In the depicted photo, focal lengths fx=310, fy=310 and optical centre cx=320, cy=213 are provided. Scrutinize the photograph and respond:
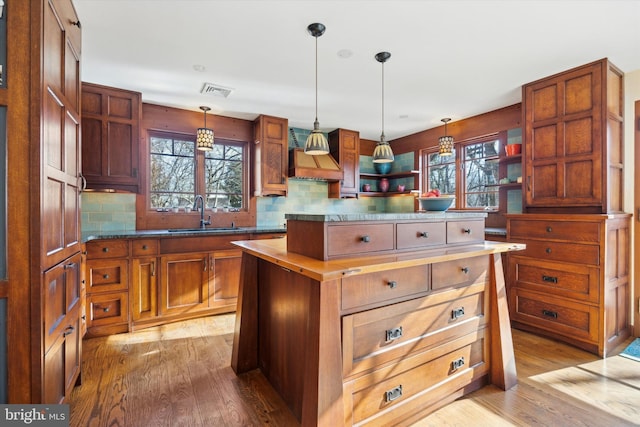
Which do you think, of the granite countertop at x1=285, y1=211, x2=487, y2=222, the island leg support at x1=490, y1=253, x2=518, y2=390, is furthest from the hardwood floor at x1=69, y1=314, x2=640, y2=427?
the granite countertop at x1=285, y1=211, x2=487, y2=222

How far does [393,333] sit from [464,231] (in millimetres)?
921

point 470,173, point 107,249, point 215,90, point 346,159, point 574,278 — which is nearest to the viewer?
point 574,278

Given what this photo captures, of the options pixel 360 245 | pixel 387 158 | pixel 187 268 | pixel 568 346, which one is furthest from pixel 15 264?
pixel 568 346

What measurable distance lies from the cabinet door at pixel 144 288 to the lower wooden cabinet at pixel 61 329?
3.44 ft

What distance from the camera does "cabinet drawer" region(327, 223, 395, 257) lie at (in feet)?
5.12

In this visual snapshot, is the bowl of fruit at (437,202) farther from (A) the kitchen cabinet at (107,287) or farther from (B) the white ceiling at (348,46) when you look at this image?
(A) the kitchen cabinet at (107,287)

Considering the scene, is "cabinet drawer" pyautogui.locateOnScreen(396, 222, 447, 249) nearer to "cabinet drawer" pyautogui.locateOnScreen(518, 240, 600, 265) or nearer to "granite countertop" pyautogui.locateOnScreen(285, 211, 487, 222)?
"granite countertop" pyautogui.locateOnScreen(285, 211, 487, 222)

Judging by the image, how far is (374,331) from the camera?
157cm

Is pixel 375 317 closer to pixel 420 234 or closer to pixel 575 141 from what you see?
pixel 420 234

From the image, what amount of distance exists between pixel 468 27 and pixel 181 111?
129 inches

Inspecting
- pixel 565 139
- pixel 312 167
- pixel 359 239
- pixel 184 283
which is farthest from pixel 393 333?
pixel 312 167

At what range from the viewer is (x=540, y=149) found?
9.99 ft

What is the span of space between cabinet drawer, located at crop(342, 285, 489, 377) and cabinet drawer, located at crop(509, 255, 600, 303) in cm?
125

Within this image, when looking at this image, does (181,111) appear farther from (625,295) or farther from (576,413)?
(625,295)
